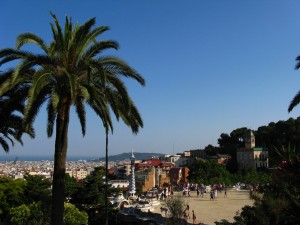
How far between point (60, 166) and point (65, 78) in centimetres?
225

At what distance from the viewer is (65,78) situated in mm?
10406

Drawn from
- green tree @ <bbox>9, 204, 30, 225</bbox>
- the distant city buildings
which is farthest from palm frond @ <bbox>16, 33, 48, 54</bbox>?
the distant city buildings

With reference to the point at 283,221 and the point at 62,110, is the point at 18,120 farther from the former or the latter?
the point at 283,221

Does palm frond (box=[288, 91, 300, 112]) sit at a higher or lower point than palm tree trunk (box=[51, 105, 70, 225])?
higher

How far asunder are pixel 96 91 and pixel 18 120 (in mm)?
5410

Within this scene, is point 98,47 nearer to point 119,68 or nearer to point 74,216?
point 119,68

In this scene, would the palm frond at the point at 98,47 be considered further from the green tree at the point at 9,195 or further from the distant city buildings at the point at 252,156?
the distant city buildings at the point at 252,156

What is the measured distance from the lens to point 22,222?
1800cm

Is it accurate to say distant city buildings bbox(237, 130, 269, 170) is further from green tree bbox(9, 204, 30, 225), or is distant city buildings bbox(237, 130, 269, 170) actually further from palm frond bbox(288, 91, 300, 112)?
green tree bbox(9, 204, 30, 225)

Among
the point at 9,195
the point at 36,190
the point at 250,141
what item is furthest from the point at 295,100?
the point at 250,141

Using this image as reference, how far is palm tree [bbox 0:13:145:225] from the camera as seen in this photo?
33.4ft

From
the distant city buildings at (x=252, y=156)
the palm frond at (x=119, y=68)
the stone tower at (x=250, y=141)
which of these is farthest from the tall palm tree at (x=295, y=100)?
the stone tower at (x=250, y=141)

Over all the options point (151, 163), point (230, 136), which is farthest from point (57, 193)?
point (151, 163)

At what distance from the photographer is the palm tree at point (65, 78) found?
10.2 metres
